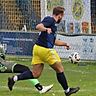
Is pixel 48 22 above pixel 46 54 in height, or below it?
above

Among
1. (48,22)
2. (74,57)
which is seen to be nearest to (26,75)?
(48,22)

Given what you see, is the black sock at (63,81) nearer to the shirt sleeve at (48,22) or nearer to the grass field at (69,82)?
the grass field at (69,82)

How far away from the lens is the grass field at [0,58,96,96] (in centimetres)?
1123

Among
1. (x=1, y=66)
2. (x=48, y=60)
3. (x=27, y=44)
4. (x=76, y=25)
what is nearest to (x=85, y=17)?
(x=76, y=25)

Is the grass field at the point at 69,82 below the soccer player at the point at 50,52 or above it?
below

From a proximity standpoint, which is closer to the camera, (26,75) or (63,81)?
(63,81)

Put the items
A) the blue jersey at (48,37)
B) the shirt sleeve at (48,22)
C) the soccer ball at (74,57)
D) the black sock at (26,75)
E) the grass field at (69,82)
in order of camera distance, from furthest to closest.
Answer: the soccer ball at (74,57) → the grass field at (69,82) → the black sock at (26,75) → the blue jersey at (48,37) → the shirt sleeve at (48,22)

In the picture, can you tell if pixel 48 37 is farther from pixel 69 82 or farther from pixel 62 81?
pixel 69 82

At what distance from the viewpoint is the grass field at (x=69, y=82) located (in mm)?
11230

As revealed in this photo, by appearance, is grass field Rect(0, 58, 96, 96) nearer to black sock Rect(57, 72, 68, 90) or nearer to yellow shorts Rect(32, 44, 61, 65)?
black sock Rect(57, 72, 68, 90)

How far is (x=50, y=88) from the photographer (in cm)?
1109

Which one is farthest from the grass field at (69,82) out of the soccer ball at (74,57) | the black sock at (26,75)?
the black sock at (26,75)

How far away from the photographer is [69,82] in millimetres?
13508

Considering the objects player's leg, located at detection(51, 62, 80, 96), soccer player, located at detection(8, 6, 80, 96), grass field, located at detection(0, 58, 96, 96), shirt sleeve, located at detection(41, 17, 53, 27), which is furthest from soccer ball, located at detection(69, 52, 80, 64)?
shirt sleeve, located at detection(41, 17, 53, 27)
